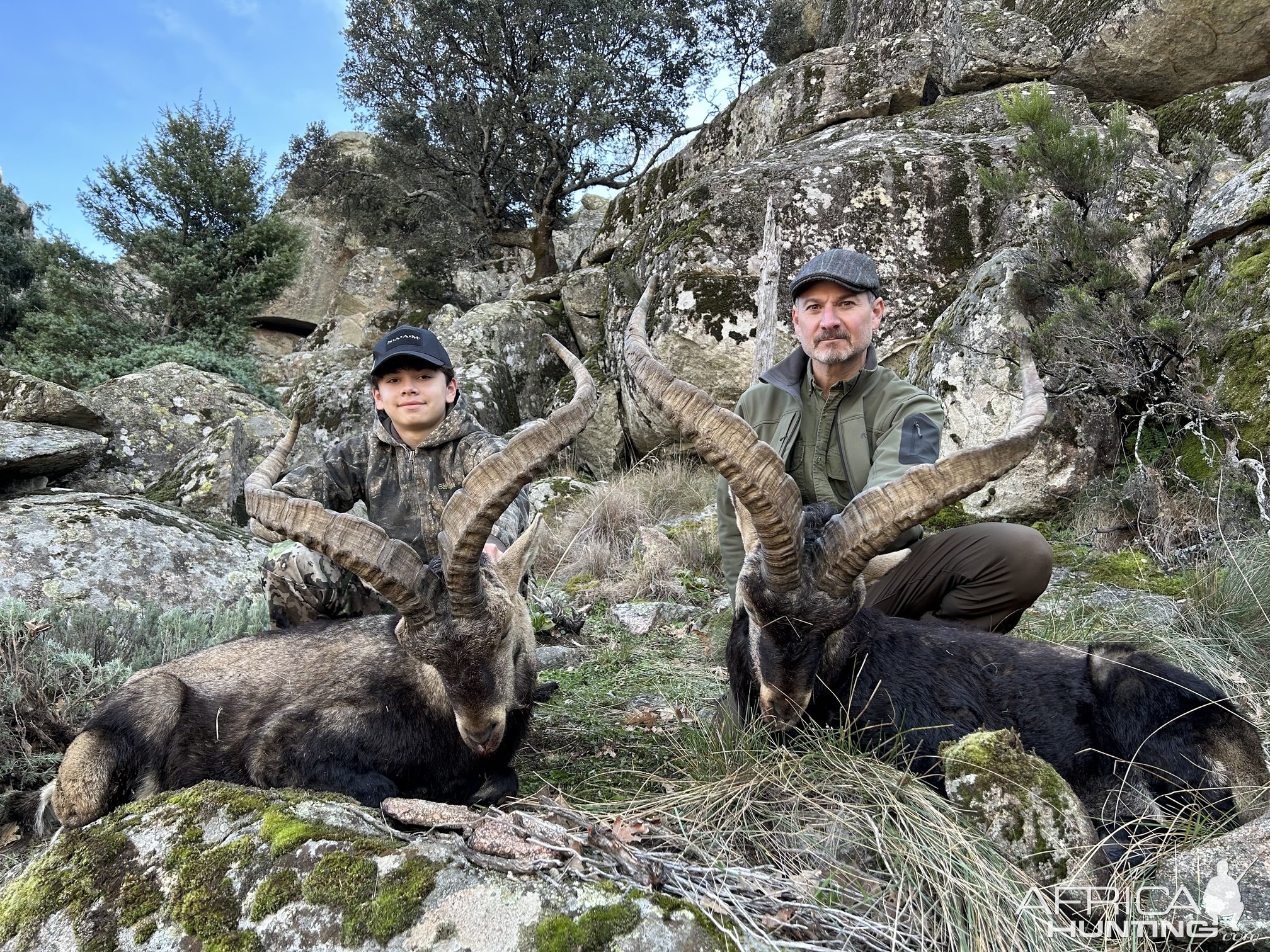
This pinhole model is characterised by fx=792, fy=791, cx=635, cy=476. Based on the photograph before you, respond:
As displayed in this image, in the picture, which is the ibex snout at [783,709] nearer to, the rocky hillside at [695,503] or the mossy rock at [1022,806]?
the rocky hillside at [695,503]

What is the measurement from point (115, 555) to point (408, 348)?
14.7 feet

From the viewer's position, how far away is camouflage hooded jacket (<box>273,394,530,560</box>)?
557 cm

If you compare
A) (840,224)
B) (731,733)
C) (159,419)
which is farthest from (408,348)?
(159,419)

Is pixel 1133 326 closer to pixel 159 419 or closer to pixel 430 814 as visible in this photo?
pixel 430 814

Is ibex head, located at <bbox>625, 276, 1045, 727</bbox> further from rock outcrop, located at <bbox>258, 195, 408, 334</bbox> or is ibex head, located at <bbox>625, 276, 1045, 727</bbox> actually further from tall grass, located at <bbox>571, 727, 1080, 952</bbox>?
rock outcrop, located at <bbox>258, 195, 408, 334</bbox>

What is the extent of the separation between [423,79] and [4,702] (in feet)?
84.8

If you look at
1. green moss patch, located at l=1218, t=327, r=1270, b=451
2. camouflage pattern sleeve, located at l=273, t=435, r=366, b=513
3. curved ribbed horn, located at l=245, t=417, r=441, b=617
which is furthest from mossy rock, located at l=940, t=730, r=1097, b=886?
Answer: green moss patch, located at l=1218, t=327, r=1270, b=451

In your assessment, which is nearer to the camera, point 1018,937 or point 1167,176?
point 1018,937

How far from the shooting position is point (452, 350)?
1528 centimetres

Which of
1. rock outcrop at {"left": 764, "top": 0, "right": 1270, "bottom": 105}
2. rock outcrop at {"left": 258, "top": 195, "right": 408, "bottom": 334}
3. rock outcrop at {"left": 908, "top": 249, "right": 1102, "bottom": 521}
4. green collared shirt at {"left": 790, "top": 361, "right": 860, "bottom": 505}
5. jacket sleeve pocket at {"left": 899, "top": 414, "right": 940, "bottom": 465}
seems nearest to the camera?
jacket sleeve pocket at {"left": 899, "top": 414, "right": 940, "bottom": 465}

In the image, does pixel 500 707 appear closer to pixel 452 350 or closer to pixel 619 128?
pixel 452 350

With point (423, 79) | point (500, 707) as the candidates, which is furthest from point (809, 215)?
point (423, 79)

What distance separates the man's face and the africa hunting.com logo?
291 centimetres

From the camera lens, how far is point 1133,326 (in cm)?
717
